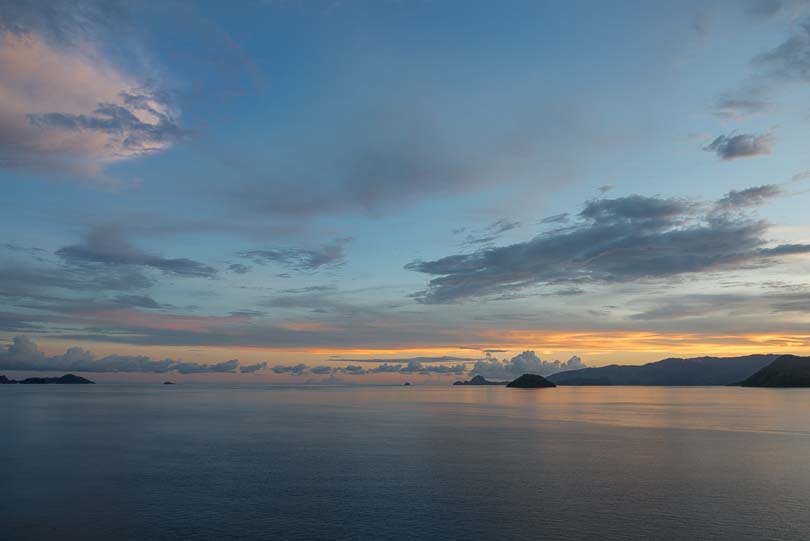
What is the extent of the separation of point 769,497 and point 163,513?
157 ft

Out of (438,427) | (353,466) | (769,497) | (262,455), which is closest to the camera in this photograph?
(769,497)

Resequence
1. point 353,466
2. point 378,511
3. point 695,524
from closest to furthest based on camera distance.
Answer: point 695,524, point 378,511, point 353,466

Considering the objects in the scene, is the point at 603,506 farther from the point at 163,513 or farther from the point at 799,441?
Answer: the point at 799,441

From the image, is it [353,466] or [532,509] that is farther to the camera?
[353,466]

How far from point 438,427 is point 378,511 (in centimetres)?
6915

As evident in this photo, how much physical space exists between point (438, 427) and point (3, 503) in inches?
3011

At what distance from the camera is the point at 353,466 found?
Result: 58.6 m

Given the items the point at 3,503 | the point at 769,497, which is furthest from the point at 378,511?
the point at 769,497

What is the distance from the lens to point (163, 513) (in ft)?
131

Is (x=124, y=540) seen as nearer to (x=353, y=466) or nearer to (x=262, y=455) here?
(x=353, y=466)

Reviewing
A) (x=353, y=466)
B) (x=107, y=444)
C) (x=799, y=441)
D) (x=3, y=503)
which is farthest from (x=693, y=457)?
(x=107, y=444)

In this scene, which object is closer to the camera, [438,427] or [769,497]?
[769,497]

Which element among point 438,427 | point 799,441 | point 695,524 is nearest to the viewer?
point 695,524

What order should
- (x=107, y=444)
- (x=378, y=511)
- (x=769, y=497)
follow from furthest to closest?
(x=107, y=444), (x=769, y=497), (x=378, y=511)
